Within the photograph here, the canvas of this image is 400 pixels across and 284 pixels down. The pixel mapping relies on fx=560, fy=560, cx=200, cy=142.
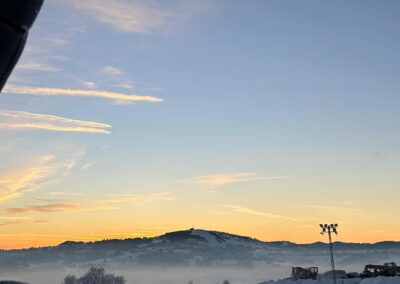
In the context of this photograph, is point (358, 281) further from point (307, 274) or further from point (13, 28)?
point (13, 28)

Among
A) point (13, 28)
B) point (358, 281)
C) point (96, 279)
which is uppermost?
point (96, 279)

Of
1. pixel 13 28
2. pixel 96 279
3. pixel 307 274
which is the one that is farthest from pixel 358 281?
pixel 96 279

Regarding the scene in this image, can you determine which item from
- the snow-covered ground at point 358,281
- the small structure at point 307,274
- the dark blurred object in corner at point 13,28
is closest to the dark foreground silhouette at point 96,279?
the small structure at point 307,274

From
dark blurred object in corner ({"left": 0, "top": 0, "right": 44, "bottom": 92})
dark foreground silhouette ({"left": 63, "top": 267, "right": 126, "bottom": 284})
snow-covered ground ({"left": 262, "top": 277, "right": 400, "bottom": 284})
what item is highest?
dark foreground silhouette ({"left": 63, "top": 267, "right": 126, "bottom": 284})

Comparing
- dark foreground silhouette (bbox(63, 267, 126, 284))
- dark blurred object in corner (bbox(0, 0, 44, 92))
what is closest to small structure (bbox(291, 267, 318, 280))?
dark blurred object in corner (bbox(0, 0, 44, 92))

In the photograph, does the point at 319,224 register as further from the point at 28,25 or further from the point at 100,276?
the point at 100,276

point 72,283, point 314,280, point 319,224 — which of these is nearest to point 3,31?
point 319,224

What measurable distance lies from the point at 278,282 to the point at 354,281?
952cm

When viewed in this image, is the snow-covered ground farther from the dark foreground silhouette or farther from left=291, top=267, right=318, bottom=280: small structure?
the dark foreground silhouette

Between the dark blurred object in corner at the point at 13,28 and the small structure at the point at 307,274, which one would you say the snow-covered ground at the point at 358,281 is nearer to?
Answer: the small structure at the point at 307,274

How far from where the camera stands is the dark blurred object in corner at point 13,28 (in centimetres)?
→ 284

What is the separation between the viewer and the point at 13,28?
9.57 ft

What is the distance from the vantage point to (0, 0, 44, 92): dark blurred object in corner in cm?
284

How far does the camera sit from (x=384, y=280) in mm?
57250
